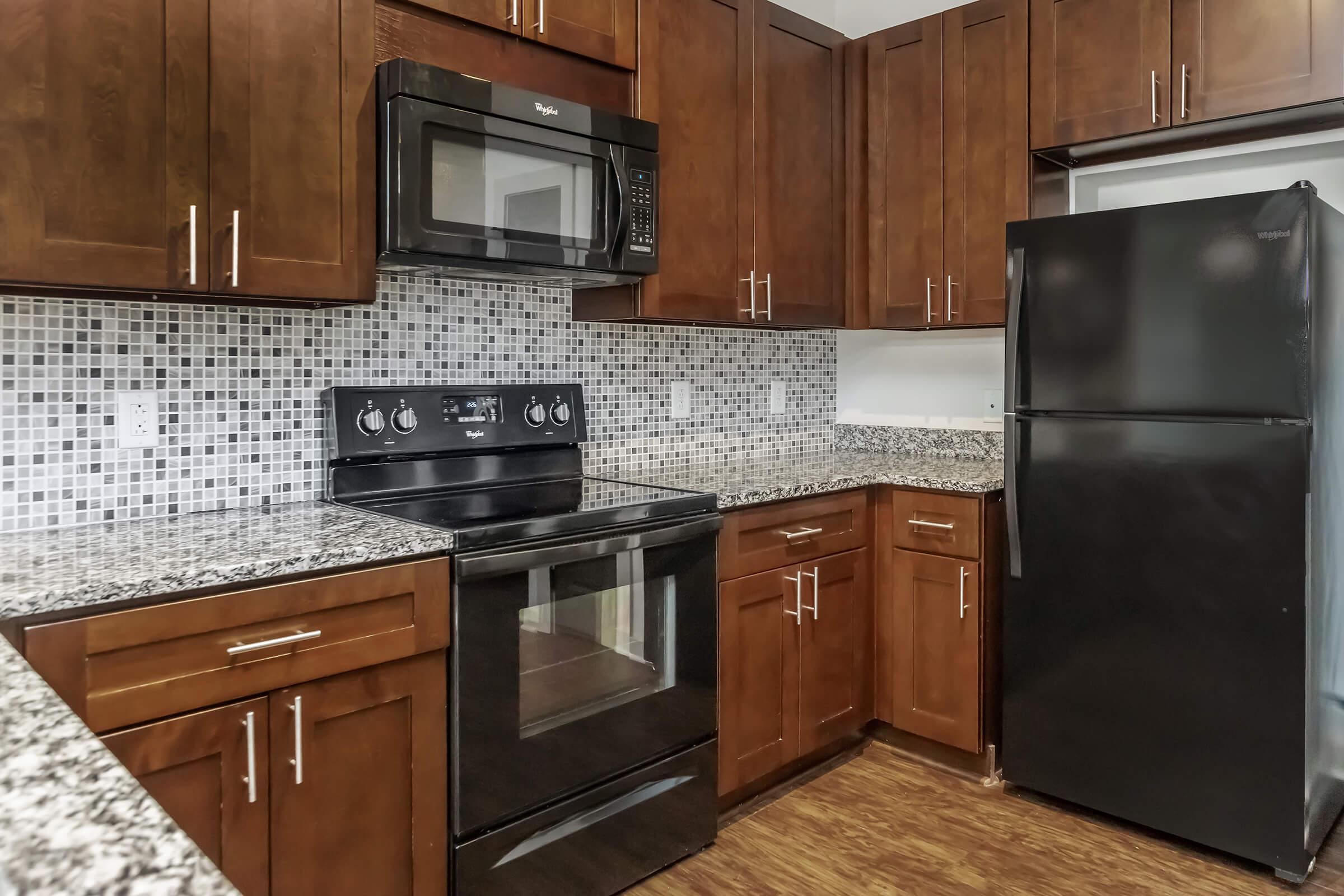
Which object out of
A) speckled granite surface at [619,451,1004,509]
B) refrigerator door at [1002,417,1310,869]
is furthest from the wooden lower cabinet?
refrigerator door at [1002,417,1310,869]

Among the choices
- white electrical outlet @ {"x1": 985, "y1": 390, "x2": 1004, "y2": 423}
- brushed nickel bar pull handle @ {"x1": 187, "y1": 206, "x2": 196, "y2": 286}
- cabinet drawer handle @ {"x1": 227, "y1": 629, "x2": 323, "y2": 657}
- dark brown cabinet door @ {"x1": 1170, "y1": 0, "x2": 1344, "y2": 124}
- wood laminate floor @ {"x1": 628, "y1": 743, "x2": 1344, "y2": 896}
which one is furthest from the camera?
white electrical outlet @ {"x1": 985, "y1": 390, "x2": 1004, "y2": 423}

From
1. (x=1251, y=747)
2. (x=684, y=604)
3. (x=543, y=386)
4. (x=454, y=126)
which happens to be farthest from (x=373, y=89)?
(x=1251, y=747)

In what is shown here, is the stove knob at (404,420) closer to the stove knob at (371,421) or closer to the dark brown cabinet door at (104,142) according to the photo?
the stove knob at (371,421)

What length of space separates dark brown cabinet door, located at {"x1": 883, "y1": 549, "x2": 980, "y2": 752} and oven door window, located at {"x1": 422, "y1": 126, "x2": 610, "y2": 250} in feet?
4.54

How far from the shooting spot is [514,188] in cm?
209

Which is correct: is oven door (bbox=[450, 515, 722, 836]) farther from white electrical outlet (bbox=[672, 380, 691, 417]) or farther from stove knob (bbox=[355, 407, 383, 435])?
white electrical outlet (bbox=[672, 380, 691, 417])

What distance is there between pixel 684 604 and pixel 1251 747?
1384 millimetres

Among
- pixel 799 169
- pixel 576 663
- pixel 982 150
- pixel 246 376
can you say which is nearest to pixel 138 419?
pixel 246 376

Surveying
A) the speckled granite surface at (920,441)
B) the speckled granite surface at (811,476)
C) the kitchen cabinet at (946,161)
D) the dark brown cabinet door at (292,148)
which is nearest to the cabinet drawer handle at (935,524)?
the speckled granite surface at (811,476)

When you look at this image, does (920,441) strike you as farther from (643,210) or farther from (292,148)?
(292,148)

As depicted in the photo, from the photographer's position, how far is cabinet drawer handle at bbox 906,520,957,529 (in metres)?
2.62

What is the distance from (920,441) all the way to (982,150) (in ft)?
3.45

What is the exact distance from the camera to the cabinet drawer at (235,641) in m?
1.31

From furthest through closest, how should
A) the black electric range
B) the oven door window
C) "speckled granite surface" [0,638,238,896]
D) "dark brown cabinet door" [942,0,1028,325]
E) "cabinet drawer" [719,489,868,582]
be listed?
"dark brown cabinet door" [942,0,1028,325], "cabinet drawer" [719,489,868,582], the oven door window, the black electric range, "speckled granite surface" [0,638,238,896]
